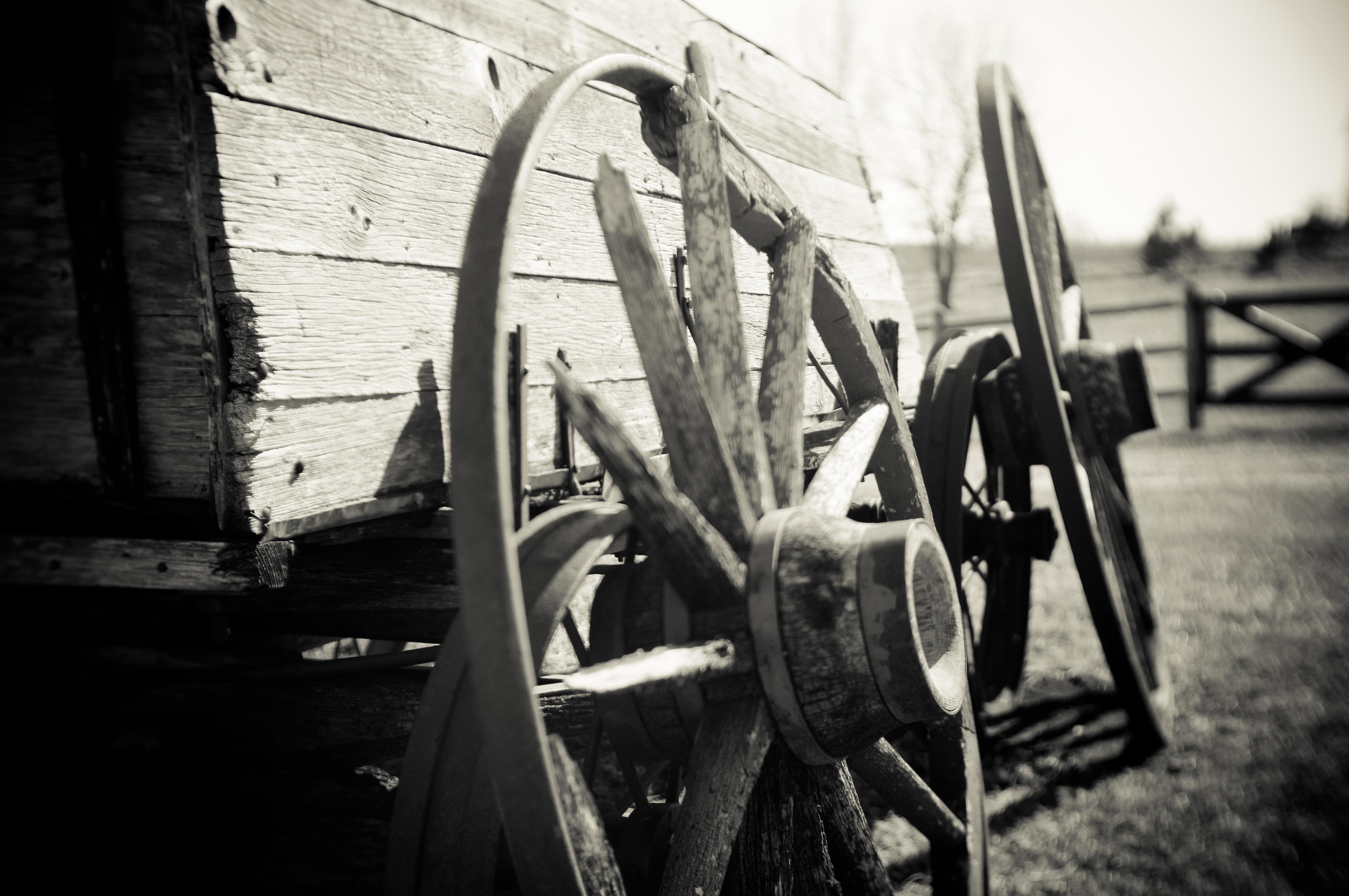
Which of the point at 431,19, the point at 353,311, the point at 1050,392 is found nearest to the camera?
the point at 353,311

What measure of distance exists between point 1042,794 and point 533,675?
2.21 meters

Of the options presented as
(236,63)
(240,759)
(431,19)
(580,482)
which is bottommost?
(240,759)

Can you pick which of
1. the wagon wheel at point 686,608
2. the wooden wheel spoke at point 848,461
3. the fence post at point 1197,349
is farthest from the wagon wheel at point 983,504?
the fence post at point 1197,349

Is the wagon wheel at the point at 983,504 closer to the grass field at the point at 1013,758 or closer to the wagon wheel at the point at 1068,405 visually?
the wagon wheel at the point at 1068,405

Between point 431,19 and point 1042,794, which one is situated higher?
point 431,19

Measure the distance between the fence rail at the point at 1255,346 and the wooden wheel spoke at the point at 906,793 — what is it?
27.5 feet

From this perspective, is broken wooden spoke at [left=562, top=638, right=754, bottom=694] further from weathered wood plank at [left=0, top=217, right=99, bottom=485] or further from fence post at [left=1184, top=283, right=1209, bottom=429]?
fence post at [left=1184, top=283, right=1209, bottom=429]

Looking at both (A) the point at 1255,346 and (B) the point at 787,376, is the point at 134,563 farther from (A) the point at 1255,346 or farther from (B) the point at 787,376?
(A) the point at 1255,346

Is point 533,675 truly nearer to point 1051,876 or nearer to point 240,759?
point 240,759

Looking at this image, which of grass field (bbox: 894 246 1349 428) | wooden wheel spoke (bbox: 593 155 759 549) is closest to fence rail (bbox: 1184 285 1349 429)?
grass field (bbox: 894 246 1349 428)

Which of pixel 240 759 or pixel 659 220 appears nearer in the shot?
pixel 240 759

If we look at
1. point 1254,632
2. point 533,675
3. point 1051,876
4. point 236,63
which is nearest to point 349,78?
point 236,63

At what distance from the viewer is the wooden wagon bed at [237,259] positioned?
112 cm

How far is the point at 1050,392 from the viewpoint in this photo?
2363 mm
